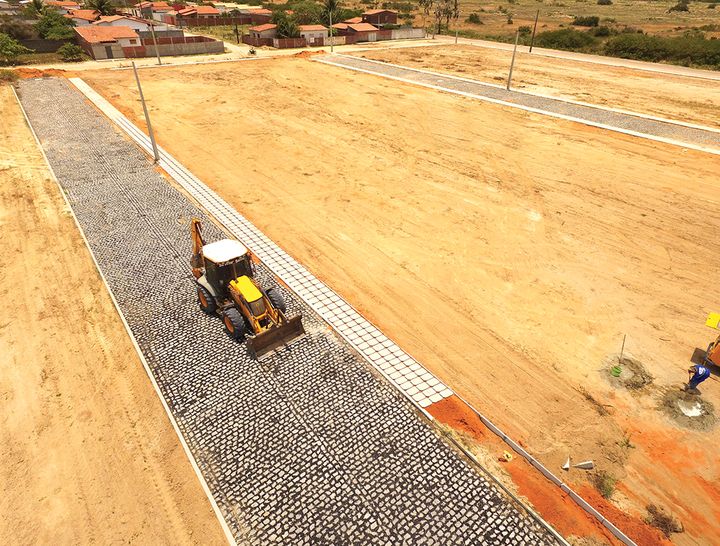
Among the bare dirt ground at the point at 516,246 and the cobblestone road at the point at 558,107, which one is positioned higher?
the cobblestone road at the point at 558,107

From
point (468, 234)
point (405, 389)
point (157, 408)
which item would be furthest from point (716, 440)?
point (157, 408)

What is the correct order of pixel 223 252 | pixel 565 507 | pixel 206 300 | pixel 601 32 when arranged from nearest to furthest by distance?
pixel 565 507 < pixel 223 252 < pixel 206 300 < pixel 601 32

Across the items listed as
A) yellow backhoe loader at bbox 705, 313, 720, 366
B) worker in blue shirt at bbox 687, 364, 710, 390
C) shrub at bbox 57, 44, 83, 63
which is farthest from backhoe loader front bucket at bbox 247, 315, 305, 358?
shrub at bbox 57, 44, 83, 63

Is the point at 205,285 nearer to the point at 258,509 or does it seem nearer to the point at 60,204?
the point at 258,509

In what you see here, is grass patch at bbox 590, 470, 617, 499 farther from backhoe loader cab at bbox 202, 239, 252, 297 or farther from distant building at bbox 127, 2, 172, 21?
distant building at bbox 127, 2, 172, 21

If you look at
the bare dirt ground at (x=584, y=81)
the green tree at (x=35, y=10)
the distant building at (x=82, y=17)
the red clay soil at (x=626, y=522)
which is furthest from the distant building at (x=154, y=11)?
the red clay soil at (x=626, y=522)

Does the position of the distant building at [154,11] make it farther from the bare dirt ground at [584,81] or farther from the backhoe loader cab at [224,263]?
the backhoe loader cab at [224,263]

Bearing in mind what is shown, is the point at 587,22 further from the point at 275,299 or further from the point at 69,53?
the point at 275,299

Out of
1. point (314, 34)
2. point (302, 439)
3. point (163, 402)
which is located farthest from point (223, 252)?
point (314, 34)
